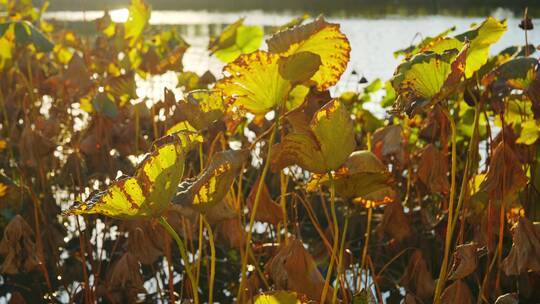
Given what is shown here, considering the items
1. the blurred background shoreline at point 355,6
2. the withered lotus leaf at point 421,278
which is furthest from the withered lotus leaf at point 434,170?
the blurred background shoreline at point 355,6

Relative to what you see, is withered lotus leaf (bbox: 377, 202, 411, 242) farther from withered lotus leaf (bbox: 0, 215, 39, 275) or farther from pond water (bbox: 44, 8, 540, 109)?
pond water (bbox: 44, 8, 540, 109)

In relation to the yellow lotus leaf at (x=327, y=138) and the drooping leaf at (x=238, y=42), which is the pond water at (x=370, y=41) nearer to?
the drooping leaf at (x=238, y=42)

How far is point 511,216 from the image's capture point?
1368 mm

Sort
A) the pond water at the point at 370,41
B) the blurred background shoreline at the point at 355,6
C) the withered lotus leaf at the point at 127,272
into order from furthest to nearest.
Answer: the blurred background shoreline at the point at 355,6 → the pond water at the point at 370,41 → the withered lotus leaf at the point at 127,272

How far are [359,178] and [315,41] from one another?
0.16 metres

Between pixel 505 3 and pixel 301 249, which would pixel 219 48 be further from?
pixel 505 3

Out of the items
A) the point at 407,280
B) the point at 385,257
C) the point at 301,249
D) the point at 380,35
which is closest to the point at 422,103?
the point at 301,249

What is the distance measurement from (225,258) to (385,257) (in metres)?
0.33

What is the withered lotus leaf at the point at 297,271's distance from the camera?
3.13 feet

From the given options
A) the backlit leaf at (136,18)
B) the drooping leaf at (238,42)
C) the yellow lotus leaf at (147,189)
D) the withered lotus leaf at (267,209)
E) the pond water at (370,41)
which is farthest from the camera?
the pond water at (370,41)

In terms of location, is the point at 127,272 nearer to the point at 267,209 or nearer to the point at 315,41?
the point at 267,209

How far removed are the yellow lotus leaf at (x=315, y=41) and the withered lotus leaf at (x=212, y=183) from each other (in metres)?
0.14

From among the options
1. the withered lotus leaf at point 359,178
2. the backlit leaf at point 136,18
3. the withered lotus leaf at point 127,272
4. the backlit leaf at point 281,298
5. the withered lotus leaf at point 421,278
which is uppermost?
the backlit leaf at point 136,18

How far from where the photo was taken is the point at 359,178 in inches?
35.6
